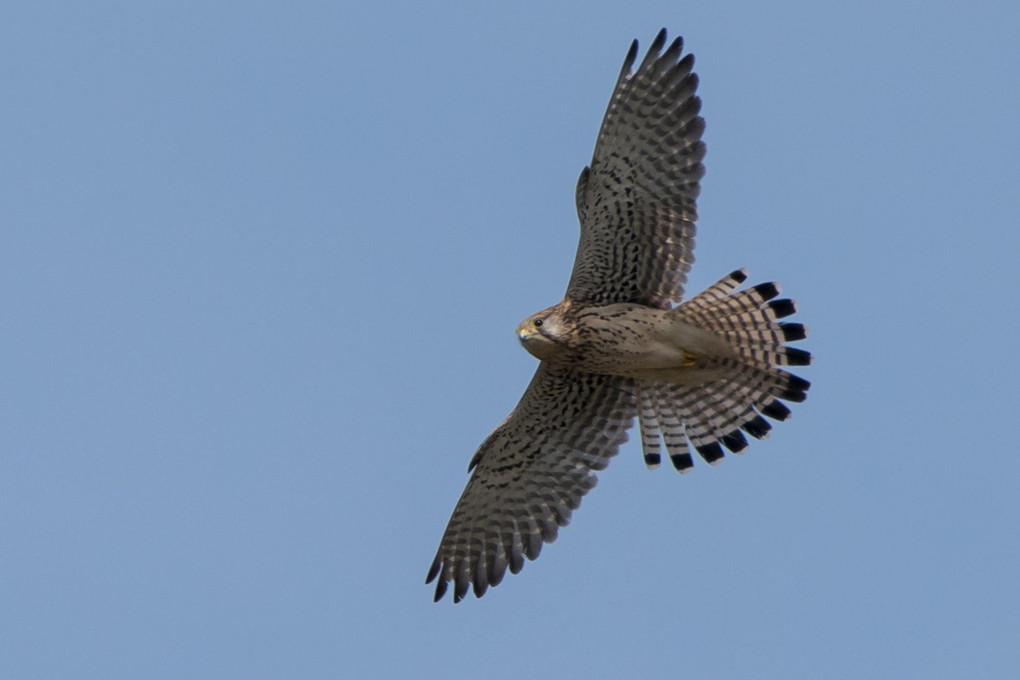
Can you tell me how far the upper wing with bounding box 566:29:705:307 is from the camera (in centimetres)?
1307

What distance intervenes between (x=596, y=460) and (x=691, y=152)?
2.65 metres

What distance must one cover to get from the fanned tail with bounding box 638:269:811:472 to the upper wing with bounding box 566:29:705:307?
385 mm

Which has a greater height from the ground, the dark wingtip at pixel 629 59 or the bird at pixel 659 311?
the dark wingtip at pixel 629 59

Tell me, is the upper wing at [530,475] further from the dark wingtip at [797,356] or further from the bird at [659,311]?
the dark wingtip at [797,356]

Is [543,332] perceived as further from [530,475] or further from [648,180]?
[530,475]

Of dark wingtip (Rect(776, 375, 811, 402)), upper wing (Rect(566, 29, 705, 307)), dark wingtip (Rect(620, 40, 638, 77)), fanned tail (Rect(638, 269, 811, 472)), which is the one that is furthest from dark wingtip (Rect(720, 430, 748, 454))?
dark wingtip (Rect(620, 40, 638, 77))

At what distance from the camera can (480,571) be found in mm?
14445

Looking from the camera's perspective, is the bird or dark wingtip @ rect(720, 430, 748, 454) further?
dark wingtip @ rect(720, 430, 748, 454)

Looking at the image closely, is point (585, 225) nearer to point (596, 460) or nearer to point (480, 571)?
point (596, 460)

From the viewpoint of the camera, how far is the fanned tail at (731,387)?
1305 centimetres

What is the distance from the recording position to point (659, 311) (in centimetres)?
1316

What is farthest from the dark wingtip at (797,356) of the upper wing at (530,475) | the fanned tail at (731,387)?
the upper wing at (530,475)

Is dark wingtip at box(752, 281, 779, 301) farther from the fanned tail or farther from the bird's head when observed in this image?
the bird's head

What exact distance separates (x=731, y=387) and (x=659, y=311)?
0.87m
